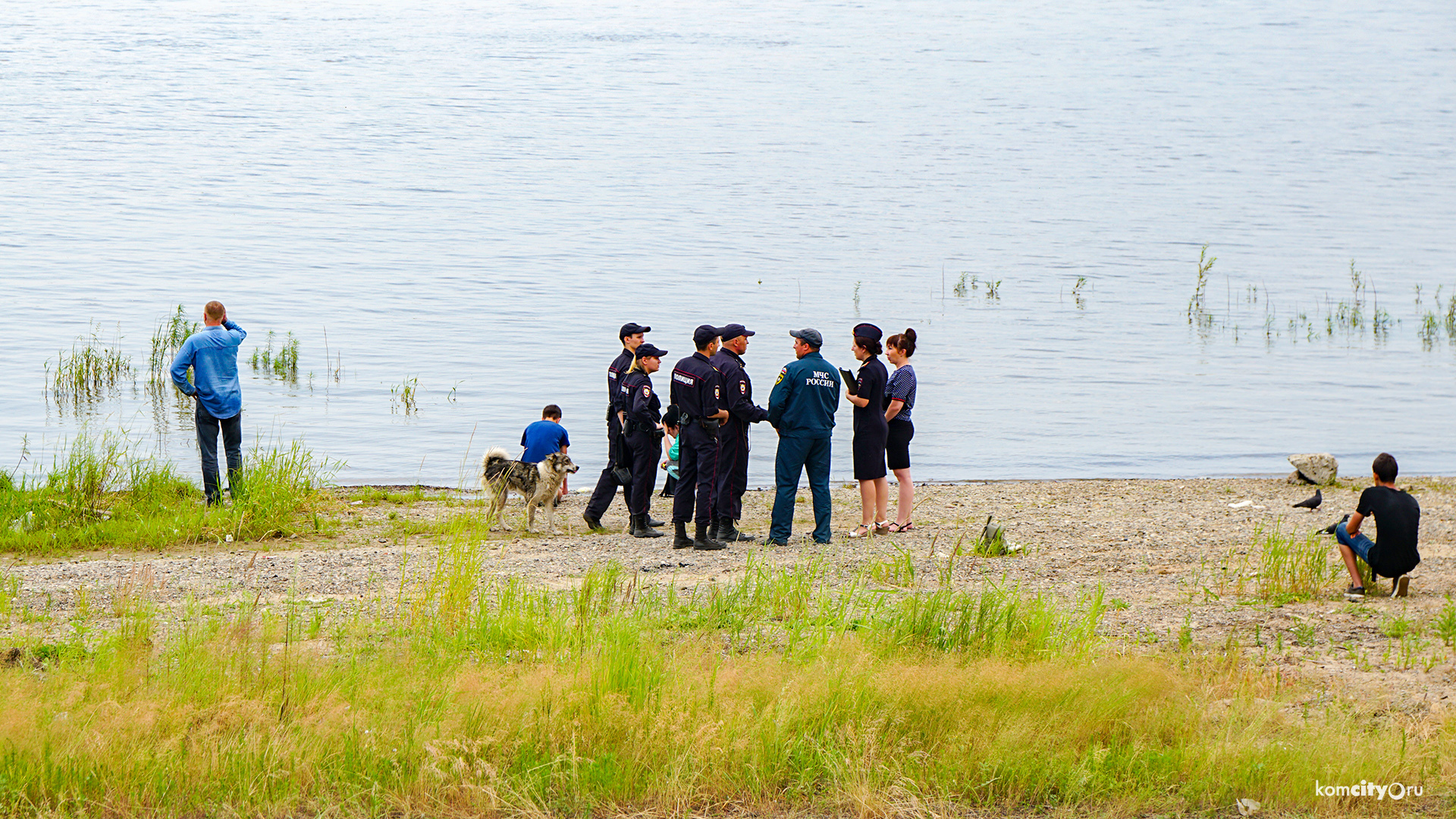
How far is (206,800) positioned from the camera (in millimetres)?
5371

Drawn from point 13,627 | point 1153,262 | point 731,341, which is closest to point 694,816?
point 13,627

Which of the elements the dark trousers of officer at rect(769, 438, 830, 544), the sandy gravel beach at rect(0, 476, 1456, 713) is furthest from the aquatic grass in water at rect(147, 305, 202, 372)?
the dark trousers of officer at rect(769, 438, 830, 544)

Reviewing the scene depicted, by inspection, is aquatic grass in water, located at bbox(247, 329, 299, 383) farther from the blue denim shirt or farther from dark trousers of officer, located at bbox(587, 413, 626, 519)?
dark trousers of officer, located at bbox(587, 413, 626, 519)

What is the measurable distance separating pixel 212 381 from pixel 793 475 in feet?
18.1

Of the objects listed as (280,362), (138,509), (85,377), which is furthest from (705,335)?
(280,362)

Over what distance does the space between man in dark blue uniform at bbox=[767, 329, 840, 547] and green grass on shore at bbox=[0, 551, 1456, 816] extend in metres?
3.82

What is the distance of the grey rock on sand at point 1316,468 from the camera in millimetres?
14898

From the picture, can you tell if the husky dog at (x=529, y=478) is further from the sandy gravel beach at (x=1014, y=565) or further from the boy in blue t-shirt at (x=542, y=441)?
the sandy gravel beach at (x=1014, y=565)

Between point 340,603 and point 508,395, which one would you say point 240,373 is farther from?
point 340,603

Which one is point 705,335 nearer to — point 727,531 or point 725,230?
point 727,531

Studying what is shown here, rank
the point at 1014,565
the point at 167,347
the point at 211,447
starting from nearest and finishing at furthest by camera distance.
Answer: the point at 1014,565 → the point at 211,447 → the point at 167,347

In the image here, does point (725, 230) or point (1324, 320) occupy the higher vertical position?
point (725, 230)

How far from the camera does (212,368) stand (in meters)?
12.0

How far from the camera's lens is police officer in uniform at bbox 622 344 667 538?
1101 centimetres
